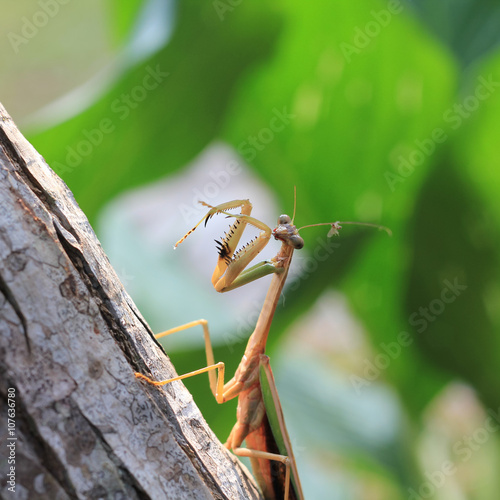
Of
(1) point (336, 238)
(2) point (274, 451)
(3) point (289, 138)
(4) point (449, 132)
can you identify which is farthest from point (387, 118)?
(2) point (274, 451)

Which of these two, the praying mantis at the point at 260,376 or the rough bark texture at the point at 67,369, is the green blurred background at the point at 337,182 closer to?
the praying mantis at the point at 260,376

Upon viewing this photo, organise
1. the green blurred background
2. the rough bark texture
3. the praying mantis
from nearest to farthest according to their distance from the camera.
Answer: the rough bark texture → the praying mantis → the green blurred background

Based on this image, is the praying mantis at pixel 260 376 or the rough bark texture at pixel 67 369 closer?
the rough bark texture at pixel 67 369

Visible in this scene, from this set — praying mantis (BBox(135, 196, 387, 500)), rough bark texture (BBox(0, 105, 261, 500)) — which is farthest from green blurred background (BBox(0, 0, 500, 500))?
rough bark texture (BBox(0, 105, 261, 500))

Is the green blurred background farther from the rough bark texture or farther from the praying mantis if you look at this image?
the rough bark texture

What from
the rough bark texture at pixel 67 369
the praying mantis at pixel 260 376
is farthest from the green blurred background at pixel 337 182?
the rough bark texture at pixel 67 369

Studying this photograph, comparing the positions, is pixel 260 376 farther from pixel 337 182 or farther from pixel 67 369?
pixel 337 182

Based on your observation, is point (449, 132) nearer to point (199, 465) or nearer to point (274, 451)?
point (274, 451)
